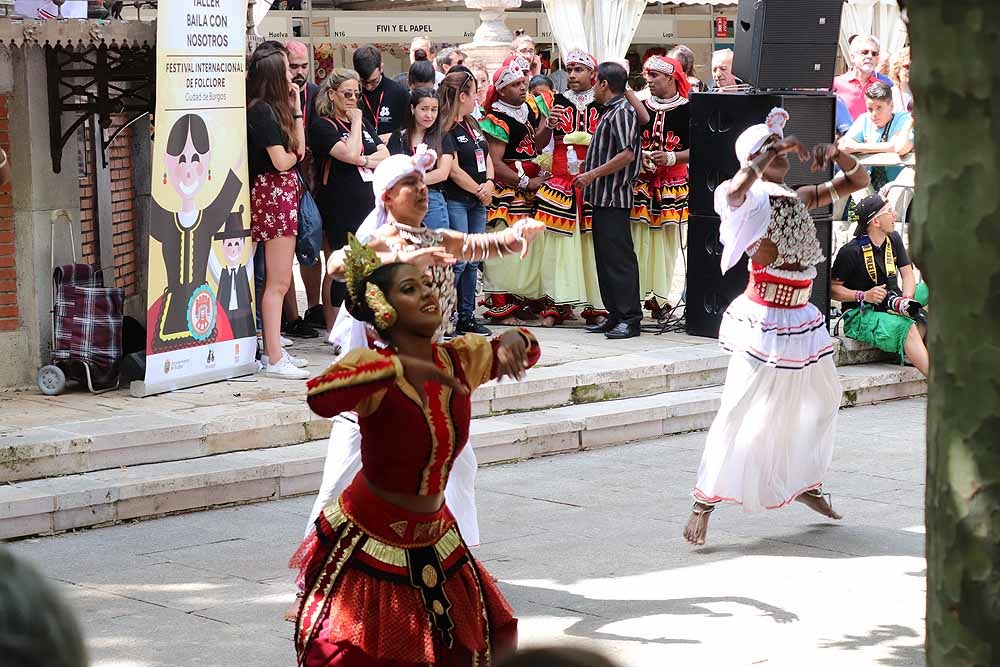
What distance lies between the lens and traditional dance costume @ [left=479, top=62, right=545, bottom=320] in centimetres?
1216

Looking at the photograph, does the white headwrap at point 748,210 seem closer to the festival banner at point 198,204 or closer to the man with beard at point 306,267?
the festival banner at point 198,204

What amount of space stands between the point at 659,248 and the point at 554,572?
5870mm

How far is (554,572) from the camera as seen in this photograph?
7164 millimetres

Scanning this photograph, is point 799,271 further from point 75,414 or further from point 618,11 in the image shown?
point 618,11

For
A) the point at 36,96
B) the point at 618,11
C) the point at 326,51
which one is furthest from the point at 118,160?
the point at 618,11

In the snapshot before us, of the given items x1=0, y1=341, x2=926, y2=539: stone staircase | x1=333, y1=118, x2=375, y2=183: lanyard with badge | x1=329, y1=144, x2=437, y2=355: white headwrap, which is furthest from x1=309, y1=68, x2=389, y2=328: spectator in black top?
x1=329, y1=144, x2=437, y2=355: white headwrap

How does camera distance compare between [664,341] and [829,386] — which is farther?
[664,341]

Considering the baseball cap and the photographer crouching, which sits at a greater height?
the baseball cap

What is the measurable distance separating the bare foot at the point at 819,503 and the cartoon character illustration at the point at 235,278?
3790 millimetres

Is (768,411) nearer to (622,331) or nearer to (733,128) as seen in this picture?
(622,331)

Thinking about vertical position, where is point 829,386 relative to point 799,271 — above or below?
below

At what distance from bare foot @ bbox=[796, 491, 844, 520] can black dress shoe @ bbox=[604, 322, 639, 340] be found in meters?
4.03

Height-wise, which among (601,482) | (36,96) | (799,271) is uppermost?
(36,96)

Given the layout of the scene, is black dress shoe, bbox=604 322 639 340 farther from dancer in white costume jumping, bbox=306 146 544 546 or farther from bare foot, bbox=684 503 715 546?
dancer in white costume jumping, bbox=306 146 544 546
